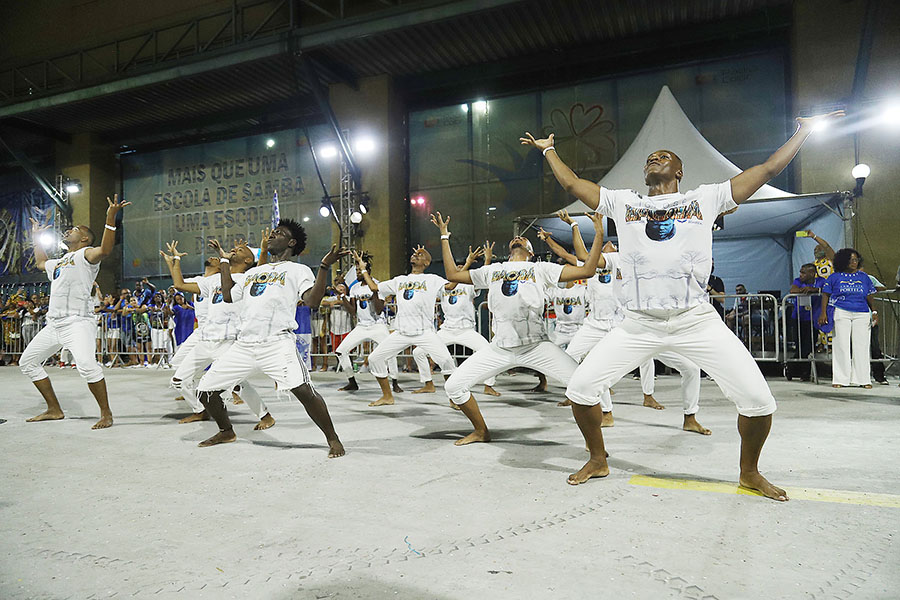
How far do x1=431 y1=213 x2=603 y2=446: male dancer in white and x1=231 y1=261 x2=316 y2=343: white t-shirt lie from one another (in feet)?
4.52

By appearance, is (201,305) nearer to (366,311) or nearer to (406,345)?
(366,311)

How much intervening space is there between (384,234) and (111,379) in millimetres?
7293

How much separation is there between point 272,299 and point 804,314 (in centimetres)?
913

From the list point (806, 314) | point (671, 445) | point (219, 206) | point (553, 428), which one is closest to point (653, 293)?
point (671, 445)

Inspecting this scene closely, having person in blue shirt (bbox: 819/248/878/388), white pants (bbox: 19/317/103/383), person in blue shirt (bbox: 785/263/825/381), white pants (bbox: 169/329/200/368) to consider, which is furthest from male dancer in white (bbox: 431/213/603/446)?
person in blue shirt (bbox: 785/263/825/381)

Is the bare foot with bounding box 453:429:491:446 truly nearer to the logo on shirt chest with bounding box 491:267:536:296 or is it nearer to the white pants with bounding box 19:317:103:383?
the logo on shirt chest with bounding box 491:267:536:296

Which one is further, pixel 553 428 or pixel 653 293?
pixel 553 428

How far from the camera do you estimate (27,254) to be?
21.6 metres

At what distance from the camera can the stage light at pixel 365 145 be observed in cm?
1593

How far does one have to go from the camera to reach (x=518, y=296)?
5.38 metres

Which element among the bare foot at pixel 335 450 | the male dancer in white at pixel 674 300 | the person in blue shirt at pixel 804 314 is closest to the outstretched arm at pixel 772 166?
the male dancer in white at pixel 674 300

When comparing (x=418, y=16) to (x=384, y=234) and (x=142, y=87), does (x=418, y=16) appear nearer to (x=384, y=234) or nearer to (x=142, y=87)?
(x=384, y=234)

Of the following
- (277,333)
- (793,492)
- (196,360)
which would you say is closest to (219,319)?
(196,360)

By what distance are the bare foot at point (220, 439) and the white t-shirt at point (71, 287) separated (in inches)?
97.6
